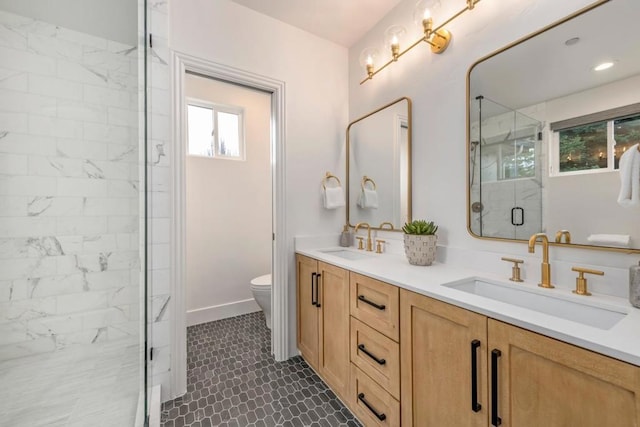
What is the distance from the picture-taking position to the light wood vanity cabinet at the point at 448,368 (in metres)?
0.62

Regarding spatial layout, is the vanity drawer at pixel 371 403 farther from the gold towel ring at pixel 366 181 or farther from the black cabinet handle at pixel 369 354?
the gold towel ring at pixel 366 181

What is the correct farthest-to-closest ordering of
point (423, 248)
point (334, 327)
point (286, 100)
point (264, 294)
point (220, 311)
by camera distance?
point (220, 311), point (264, 294), point (286, 100), point (334, 327), point (423, 248)

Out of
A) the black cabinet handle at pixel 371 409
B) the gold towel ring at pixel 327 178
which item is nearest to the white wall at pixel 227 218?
the gold towel ring at pixel 327 178

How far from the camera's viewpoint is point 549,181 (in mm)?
1097

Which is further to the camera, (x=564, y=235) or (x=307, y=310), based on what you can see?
(x=307, y=310)

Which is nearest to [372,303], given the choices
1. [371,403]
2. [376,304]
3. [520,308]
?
[376,304]

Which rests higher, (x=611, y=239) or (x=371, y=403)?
(x=611, y=239)

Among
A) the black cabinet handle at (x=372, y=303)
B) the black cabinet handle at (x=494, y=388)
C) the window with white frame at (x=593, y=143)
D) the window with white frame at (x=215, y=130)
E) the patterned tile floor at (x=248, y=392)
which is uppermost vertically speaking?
the window with white frame at (x=215, y=130)

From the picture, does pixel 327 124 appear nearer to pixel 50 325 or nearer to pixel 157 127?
pixel 157 127

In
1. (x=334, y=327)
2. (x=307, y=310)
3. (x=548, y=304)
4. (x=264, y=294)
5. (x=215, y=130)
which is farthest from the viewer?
(x=215, y=130)

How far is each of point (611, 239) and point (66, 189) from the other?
226 cm

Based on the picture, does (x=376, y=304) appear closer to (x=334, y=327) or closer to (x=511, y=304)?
(x=334, y=327)

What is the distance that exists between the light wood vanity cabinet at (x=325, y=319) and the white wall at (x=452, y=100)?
69 cm

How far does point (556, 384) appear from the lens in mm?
666
